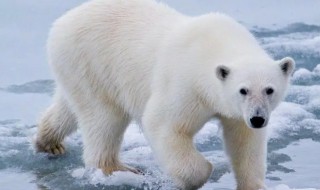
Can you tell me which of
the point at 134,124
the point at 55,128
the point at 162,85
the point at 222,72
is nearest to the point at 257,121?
the point at 222,72

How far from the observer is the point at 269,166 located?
616 cm

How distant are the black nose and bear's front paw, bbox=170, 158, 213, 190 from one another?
754mm

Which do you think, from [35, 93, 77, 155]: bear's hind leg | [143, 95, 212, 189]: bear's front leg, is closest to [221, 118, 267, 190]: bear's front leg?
[143, 95, 212, 189]: bear's front leg

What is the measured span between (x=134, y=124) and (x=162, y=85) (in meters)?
2.02

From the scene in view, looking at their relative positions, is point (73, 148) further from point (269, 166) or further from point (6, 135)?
point (269, 166)

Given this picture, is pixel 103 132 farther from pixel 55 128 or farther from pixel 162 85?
Answer: pixel 162 85

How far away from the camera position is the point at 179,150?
5344mm

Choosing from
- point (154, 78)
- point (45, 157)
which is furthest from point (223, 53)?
point (45, 157)

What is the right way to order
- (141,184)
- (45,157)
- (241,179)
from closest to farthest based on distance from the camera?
(241,179) → (141,184) → (45,157)

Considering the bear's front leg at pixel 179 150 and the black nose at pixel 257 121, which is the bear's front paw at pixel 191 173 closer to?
the bear's front leg at pixel 179 150

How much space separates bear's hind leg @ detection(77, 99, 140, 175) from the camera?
19.7 ft

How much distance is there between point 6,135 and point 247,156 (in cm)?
210

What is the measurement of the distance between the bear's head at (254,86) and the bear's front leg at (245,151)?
0.37 meters

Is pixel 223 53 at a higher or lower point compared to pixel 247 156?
higher
